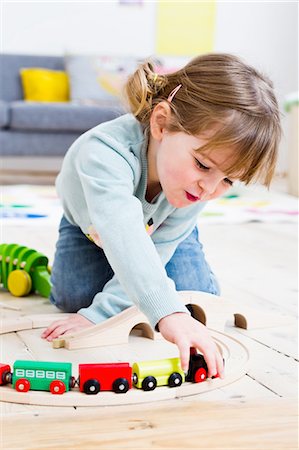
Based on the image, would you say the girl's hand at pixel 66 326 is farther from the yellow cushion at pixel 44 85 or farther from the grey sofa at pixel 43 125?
the yellow cushion at pixel 44 85

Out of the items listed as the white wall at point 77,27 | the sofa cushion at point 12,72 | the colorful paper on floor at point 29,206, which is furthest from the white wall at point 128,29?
the colorful paper on floor at point 29,206

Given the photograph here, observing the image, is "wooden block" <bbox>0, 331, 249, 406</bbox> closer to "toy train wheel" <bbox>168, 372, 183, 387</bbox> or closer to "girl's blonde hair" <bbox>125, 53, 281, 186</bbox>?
"toy train wheel" <bbox>168, 372, 183, 387</bbox>

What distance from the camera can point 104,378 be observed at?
3.01ft

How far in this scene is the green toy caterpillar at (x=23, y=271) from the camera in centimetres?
147

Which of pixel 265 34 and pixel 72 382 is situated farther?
pixel 265 34

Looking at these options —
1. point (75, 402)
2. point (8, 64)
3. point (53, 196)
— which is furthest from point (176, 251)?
point (8, 64)

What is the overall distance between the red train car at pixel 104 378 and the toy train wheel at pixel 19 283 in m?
0.57

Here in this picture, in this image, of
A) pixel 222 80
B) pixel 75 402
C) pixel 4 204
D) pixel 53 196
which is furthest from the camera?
pixel 53 196

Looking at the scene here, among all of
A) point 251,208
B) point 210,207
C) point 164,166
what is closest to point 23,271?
point 164,166

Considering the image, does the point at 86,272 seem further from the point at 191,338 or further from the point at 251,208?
the point at 251,208

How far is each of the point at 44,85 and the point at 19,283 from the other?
9.20 ft

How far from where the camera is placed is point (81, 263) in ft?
4.53

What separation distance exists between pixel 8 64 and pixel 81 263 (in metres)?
3.08

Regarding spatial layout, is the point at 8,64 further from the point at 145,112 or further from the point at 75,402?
the point at 75,402
